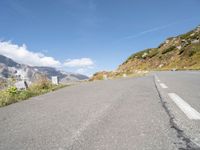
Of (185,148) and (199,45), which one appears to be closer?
(185,148)

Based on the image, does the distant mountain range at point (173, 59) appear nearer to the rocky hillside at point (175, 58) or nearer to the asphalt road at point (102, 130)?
the rocky hillside at point (175, 58)

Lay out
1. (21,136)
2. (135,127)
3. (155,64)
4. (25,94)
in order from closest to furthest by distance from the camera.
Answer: (21,136) → (135,127) → (25,94) → (155,64)

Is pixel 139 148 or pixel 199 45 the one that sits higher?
pixel 199 45

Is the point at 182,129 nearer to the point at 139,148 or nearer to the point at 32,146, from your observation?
the point at 139,148

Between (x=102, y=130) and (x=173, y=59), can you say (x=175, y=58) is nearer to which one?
(x=173, y=59)

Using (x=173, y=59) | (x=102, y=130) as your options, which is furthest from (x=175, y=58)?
(x=102, y=130)

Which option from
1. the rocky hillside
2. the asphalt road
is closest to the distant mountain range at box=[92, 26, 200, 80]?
the rocky hillside

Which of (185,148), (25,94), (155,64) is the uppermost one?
(155,64)

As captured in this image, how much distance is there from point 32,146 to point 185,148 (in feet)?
6.21

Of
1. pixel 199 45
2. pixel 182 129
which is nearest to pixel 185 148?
pixel 182 129

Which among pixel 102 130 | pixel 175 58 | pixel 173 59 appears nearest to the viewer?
pixel 102 130

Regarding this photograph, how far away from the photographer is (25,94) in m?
10.1

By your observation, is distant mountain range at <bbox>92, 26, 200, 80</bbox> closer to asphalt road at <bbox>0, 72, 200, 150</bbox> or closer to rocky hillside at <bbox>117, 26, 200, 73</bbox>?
rocky hillside at <bbox>117, 26, 200, 73</bbox>

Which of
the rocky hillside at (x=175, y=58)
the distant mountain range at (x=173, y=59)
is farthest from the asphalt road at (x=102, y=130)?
the rocky hillside at (x=175, y=58)
